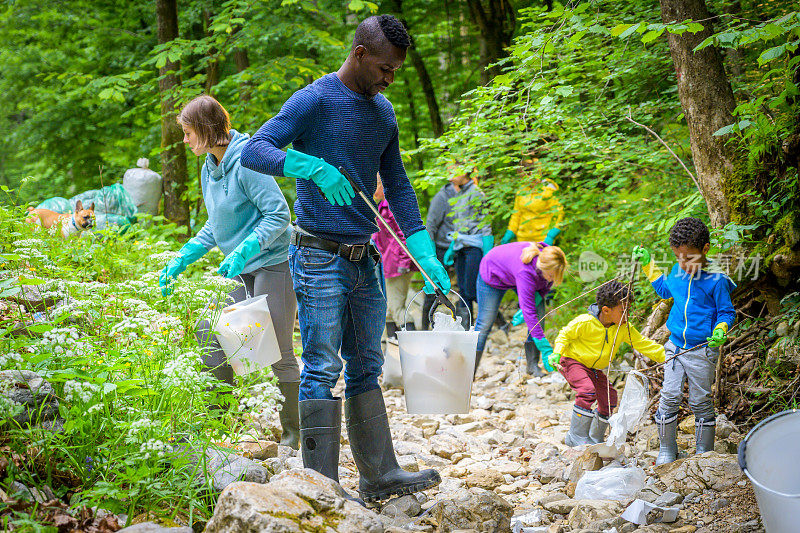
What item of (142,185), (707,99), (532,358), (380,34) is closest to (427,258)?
(380,34)

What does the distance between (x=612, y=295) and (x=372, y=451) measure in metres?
1.98

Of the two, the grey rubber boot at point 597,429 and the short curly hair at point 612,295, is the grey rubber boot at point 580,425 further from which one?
the short curly hair at point 612,295

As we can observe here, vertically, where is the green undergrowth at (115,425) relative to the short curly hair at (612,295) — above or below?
above

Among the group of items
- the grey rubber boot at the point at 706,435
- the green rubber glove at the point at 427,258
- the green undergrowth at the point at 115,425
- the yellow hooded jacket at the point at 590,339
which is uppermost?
the green rubber glove at the point at 427,258

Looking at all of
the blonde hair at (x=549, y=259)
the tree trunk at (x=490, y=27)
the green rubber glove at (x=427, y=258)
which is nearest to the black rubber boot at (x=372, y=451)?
the green rubber glove at (x=427, y=258)

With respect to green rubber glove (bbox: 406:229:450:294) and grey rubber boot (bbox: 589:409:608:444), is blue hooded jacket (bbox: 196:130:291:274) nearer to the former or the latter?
green rubber glove (bbox: 406:229:450:294)

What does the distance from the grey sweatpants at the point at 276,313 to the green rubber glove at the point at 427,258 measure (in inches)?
32.0

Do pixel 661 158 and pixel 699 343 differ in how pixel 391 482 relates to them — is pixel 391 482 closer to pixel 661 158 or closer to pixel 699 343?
pixel 699 343

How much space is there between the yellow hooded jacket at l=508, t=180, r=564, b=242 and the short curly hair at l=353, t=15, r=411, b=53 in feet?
10.6

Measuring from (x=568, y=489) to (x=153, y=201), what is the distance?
22.5 feet

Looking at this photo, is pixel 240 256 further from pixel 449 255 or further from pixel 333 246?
pixel 449 255

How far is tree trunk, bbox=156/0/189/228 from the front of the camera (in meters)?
7.86

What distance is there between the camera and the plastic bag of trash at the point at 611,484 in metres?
3.15

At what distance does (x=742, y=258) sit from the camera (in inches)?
168
